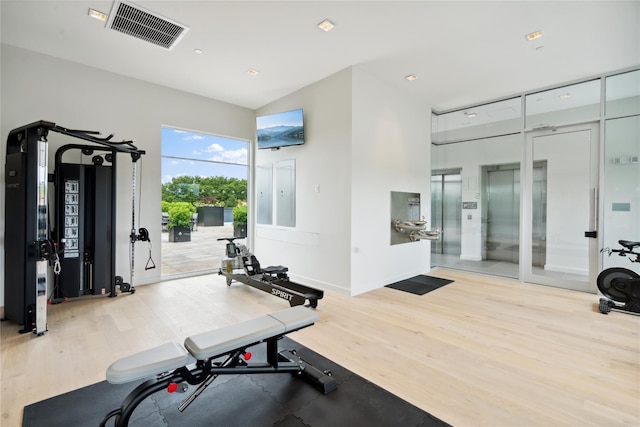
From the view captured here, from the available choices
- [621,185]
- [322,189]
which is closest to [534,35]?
[621,185]

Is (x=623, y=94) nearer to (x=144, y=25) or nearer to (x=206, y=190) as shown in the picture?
(x=144, y=25)

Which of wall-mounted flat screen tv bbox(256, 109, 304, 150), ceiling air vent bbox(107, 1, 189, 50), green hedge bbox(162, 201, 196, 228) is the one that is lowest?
green hedge bbox(162, 201, 196, 228)

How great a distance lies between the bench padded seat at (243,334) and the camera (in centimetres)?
177

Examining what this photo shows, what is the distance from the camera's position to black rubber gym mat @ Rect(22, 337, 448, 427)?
6.08ft

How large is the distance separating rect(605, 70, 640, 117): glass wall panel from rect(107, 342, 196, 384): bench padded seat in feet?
21.4

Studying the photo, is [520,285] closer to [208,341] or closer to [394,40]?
[394,40]

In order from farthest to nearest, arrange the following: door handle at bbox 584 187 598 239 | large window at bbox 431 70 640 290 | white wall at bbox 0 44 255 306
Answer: door handle at bbox 584 187 598 239
large window at bbox 431 70 640 290
white wall at bbox 0 44 255 306

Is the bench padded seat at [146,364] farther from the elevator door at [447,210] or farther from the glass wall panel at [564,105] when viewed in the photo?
the glass wall panel at [564,105]

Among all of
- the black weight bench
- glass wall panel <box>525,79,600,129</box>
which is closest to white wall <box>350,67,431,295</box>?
glass wall panel <box>525,79,600,129</box>

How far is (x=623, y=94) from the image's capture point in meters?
4.47

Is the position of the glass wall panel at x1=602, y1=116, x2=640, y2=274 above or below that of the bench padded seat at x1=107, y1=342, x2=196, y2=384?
above

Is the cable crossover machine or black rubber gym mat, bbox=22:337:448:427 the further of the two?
the cable crossover machine

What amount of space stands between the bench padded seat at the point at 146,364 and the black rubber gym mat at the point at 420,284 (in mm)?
3790

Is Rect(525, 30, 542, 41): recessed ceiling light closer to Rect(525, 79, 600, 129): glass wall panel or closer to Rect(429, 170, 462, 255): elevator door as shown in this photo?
Rect(525, 79, 600, 129): glass wall panel
